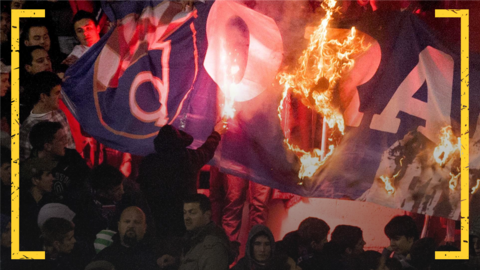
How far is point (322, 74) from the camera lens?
317cm

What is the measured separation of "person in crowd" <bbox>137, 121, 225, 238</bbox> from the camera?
3037mm

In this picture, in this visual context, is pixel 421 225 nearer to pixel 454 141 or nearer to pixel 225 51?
pixel 454 141

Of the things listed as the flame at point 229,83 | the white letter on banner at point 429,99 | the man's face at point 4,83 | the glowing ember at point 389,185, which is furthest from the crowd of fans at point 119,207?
the white letter on banner at point 429,99

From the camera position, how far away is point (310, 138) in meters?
3.20

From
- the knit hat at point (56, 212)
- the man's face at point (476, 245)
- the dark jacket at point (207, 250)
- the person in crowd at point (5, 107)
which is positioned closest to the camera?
the dark jacket at point (207, 250)

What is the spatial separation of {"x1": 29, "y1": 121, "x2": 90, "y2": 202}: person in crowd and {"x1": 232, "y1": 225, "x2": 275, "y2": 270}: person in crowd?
1.17 m

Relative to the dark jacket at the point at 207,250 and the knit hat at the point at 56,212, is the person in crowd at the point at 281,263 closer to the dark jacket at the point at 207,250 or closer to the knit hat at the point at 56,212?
the dark jacket at the point at 207,250

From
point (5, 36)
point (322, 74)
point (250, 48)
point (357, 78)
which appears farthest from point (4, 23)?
point (357, 78)

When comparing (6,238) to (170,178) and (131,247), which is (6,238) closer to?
(131,247)

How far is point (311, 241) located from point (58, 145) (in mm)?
1816

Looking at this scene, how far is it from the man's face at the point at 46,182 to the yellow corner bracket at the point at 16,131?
168mm

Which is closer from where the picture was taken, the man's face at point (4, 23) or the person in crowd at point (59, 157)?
the person in crowd at point (59, 157)

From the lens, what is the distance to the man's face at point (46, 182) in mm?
3141

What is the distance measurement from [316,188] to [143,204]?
45.4 inches
